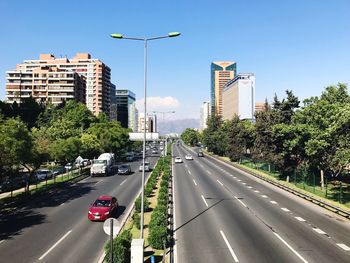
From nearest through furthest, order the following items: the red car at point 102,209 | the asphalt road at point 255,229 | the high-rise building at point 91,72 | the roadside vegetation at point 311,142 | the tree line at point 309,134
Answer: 1. the asphalt road at point 255,229
2. the red car at point 102,209
3. the tree line at point 309,134
4. the roadside vegetation at point 311,142
5. the high-rise building at point 91,72

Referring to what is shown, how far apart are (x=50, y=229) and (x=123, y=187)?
1856 centimetres

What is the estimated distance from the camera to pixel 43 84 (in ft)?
500

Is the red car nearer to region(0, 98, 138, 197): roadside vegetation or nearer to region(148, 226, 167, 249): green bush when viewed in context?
region(148, 226, 167, 249): green bush

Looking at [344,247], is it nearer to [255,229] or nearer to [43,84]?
[255,229]

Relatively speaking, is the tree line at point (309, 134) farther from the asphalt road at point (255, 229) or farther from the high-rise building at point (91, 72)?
the high-rise building at point (91, 72)

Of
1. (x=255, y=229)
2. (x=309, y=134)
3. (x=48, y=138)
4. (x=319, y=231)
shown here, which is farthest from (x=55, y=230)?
(x=48, y=138)

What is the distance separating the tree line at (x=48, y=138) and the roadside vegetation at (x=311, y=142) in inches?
986

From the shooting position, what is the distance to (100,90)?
627 ft

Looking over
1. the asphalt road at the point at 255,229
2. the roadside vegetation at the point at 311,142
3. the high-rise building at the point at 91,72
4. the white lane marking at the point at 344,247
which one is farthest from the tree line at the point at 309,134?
the high-rise building at the point at 91,72

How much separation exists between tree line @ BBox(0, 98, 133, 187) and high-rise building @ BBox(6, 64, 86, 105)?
31869 millimetres

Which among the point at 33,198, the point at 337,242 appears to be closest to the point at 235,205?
the point at 337,242

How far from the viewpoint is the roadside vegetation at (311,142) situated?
3011cm

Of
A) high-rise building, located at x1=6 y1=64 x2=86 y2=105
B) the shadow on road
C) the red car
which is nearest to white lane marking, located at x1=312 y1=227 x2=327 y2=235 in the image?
the red car

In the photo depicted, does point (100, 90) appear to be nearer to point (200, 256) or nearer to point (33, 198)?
point (33, 198)
